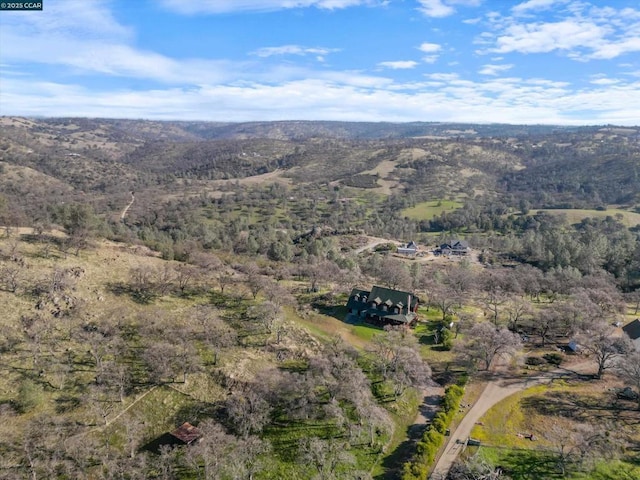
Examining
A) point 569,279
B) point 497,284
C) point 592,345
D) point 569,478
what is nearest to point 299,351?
point 569,478

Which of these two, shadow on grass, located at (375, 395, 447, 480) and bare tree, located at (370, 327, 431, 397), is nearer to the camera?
shadow on grass, located at (375, 395, 447, 480)

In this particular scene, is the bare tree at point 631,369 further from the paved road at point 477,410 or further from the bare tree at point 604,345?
the paved road at point 477,410

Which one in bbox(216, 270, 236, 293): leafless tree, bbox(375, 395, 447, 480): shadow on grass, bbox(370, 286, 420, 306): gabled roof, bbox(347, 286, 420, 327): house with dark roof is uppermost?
bbox(216, 270, 236, 293): leafless tree

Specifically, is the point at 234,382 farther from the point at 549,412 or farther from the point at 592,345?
the point at 592,345

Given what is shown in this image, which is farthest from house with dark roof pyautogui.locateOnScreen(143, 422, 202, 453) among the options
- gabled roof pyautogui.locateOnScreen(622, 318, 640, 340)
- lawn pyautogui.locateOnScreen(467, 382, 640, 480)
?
gabled roof pyautogui.locateOnScreen(622, 318, 640, 340)

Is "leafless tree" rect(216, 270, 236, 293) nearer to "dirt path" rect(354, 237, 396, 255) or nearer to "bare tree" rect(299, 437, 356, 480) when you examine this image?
"bare tree" rect(299, 437, 356, 480)

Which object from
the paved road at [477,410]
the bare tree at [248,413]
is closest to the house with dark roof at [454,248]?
the paved road at [477,410]
